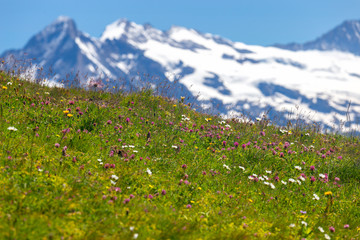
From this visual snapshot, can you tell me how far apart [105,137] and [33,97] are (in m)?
3.13

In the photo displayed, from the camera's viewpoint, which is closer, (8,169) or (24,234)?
(24,234)

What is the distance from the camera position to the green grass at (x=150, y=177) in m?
4.55

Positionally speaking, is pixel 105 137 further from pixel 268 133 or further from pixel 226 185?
pixel 268 133

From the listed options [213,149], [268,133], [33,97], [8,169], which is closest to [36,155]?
[8,169]

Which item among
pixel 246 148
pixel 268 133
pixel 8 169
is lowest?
pixel 8 169

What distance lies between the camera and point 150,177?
6.24m

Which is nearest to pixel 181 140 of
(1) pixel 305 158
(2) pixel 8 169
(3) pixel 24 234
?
(1) pixel 305 158

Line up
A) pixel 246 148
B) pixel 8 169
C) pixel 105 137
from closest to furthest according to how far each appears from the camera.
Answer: pixel 8 169, pixel 105 137, pixel 246 148

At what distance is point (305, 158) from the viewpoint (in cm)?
930

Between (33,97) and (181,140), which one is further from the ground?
(33,97)

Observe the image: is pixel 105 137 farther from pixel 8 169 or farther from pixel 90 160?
pixel 8 169

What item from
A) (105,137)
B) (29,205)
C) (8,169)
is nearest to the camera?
(29,205)

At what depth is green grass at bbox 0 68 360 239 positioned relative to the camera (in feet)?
14.9

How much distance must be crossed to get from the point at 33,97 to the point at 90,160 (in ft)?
14.1
